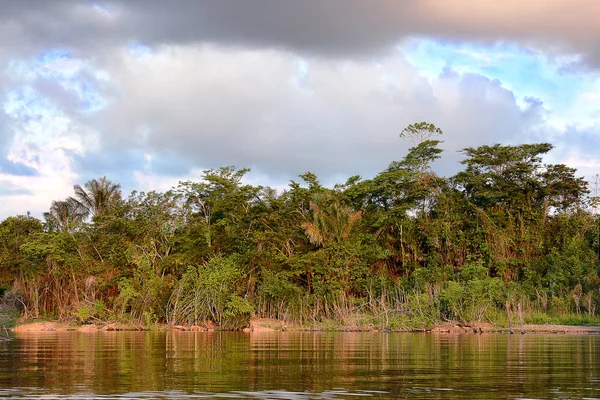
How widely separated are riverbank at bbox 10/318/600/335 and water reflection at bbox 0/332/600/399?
42.7ft

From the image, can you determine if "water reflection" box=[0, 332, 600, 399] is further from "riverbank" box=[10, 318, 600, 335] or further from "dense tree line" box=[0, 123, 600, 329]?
"dense tree line" box=[0, 123, 600, 329]

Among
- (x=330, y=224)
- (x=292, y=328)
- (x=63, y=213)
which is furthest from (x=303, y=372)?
(x=63, y=213)

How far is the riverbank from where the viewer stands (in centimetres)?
3716

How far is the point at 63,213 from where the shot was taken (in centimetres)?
5453

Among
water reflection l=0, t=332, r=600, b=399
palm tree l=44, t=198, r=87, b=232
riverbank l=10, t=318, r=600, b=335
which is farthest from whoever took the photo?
palm tree l=44, t=198, r=87, b=232

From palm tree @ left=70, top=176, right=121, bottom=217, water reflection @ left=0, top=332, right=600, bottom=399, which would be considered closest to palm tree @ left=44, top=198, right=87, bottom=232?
palm tree @ left=70, top=176, right=121, bottom=217

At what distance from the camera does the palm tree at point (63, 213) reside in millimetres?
54438

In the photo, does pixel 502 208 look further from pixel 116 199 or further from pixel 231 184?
pixel 116 199

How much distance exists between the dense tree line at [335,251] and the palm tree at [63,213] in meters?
3.21

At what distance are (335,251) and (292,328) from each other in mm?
5356

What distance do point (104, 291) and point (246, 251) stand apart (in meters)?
9.23

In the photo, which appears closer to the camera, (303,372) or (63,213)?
(303,372)

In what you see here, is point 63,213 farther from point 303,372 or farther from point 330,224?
point 303,372

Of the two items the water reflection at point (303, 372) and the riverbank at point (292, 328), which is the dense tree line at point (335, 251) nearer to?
the riverbank at point (292, 328)
